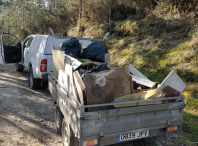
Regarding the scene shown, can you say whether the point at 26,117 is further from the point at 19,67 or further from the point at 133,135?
the point at 19,67

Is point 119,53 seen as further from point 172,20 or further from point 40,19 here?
point 40,19

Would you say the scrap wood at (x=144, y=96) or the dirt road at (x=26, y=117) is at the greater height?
the scrap wood at (x=144, y=96)

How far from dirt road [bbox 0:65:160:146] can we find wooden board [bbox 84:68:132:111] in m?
1.38

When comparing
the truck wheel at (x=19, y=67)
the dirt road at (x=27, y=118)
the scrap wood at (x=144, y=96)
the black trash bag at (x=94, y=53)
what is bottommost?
the dirt road at (x=27, y=118)

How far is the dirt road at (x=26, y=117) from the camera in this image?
3.51 meters

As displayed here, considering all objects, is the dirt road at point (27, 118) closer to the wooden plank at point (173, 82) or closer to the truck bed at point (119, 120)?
the truck bed at point (119, 120)

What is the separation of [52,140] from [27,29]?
25307mm

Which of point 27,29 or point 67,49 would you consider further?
point 27,29

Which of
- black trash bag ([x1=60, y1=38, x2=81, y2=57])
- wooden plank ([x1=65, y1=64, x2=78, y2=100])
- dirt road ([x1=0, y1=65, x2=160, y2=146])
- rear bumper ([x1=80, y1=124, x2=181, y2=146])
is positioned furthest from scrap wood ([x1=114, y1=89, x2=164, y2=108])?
black trash bag ([x1=60, y1=38, x2=81, y2=57])

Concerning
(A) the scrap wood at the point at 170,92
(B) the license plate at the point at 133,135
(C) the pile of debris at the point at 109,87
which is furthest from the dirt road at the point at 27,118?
(C) the pile of debris at the point at 109,87

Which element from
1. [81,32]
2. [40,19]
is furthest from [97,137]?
[40,19]

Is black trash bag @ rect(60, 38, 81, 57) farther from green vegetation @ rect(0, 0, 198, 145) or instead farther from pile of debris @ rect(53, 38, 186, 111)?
green vegetation @ rect(0, 0, 198, 145)

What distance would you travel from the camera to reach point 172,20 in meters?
8.23

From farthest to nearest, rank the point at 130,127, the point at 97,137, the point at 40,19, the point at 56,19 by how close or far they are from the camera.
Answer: the point at 40,19 < the point at 56,19 < the point at 130,127 < the point at 97,137
